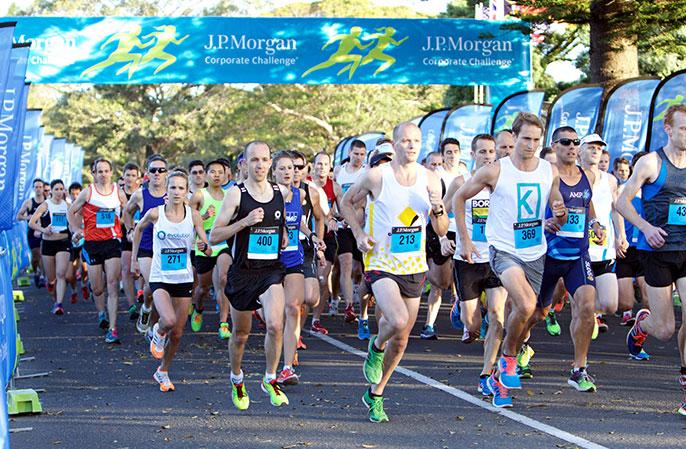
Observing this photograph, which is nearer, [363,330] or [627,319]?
[363,330]

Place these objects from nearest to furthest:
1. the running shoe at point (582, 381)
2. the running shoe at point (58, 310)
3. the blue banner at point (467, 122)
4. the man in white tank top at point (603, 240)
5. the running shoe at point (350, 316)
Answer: the running shoe at point (582, 381)
the man in white tank top at point (603, 240)
the running shoe at point (350, 316)
the running shoe at point (58, 310)
the blue banner at point (467, 122)

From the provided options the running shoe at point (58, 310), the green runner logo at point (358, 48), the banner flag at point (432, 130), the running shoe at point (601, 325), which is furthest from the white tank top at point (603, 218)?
the green runner logo at point (358, 48)

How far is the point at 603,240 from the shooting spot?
36.1 ft

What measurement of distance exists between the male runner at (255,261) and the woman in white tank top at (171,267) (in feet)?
4.40

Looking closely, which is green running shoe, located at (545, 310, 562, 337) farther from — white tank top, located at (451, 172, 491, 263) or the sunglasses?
the sunglasses

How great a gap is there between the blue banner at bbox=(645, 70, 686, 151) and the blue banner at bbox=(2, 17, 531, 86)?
9.30 m

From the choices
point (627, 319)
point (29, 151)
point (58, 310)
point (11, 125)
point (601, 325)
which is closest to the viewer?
point (11, 125)

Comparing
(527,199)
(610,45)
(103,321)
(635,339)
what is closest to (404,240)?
(527,199)

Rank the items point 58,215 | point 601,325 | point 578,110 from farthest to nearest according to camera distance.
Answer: point 58,215 < point 578,110 < point 601,325

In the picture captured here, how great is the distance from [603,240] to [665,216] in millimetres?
2368

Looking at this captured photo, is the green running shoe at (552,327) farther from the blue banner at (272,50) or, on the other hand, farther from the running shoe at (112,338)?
the blue banner at (272,50)

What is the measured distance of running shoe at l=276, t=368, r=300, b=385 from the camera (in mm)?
9758

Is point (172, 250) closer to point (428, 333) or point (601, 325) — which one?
point (428, 333)

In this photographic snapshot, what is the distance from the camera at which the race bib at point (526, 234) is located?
28.4ft
